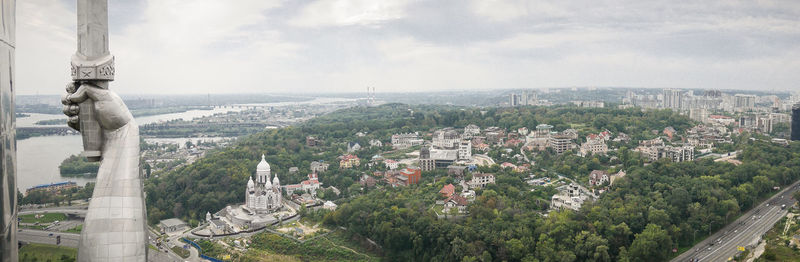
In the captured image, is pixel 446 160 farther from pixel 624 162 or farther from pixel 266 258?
pixel 266 258

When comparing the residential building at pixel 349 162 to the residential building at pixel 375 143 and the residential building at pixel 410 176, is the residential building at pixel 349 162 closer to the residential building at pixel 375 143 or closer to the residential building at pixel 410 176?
the residential building at pixel 410 176

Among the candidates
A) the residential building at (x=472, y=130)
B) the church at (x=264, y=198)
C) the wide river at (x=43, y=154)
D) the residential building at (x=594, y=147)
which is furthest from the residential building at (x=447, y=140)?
the wide river at (x=43, y=154)

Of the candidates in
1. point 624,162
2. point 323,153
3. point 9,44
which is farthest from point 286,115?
point 9,44

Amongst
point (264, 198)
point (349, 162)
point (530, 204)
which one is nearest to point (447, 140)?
point (349, 162)

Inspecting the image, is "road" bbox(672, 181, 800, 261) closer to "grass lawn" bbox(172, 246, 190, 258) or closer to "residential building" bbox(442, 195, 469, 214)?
"residential building" bbox(442, 195, 469, 214)

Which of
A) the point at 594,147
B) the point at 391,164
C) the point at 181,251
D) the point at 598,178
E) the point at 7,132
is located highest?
the point at 7,132

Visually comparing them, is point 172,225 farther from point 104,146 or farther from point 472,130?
point 472,130

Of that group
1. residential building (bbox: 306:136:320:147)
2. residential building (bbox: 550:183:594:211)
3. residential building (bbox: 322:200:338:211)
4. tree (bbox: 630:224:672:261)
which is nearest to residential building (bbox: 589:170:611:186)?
residential building (bbox: 550:183:594:211)
